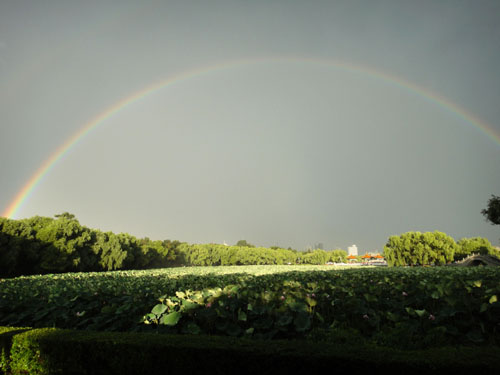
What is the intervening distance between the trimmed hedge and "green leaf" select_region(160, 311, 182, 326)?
0.91 meters

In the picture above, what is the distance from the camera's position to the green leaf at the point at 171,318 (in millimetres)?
6949

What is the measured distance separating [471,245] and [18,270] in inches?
4534

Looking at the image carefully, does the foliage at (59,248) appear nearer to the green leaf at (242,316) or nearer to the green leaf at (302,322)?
the green leaf at (242,316)

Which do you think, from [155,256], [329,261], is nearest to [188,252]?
[155,256]

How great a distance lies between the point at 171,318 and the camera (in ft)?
23.1

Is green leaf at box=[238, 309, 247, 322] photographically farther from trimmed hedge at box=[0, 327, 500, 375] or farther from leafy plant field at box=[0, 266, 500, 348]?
trimmed hedge at box=[0, 327, 500, 375]

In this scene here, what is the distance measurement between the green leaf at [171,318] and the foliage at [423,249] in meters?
63.1

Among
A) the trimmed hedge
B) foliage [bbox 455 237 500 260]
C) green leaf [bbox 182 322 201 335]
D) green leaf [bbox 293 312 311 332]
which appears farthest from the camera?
foliage [bbox 455 237 500 260]

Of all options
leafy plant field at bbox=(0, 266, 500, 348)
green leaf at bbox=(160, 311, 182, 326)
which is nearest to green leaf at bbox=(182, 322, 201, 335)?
leafy plant field at bbox=(0, 266, 500, 348)

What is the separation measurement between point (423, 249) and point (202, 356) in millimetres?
64943

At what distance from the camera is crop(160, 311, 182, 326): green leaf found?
6.95 meters

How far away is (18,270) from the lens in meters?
46.4

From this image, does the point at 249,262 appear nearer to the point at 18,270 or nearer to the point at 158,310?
the point at 18,270

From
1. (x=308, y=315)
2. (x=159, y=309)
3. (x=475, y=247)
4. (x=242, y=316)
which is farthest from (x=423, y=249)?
(x=159, y=309)
